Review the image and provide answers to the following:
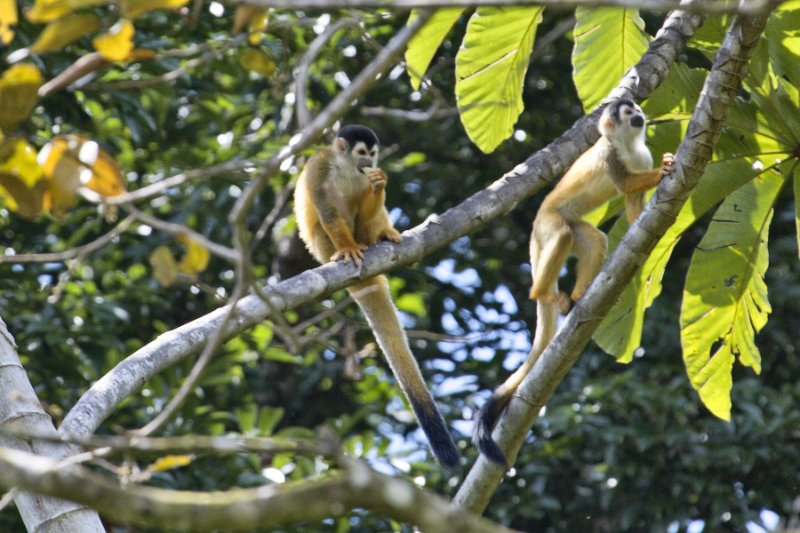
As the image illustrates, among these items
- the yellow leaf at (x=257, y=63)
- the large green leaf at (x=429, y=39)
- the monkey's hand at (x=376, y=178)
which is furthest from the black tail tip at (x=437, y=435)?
the yellow leaf at (x=257, y=63)

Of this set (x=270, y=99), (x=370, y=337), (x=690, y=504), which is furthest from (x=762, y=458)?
(x=270, y=99)

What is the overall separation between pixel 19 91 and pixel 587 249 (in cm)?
398

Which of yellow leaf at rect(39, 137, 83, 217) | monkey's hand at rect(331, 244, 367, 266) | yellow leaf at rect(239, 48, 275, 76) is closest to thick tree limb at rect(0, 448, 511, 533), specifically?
yellow leaf at rect(39, 137, 83, 217)

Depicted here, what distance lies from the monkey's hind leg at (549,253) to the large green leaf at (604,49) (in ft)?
2.45

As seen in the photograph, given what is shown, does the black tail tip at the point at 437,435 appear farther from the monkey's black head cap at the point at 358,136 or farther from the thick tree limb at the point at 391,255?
the monkey's black head cap at the point at 358,136

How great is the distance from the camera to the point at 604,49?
5.93 m

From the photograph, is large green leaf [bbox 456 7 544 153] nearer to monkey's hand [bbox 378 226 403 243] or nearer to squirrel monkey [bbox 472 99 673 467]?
squirrel monkey [bbox 472 99 673 467]

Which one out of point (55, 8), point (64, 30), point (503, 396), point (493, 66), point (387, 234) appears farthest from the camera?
point (493, 66)

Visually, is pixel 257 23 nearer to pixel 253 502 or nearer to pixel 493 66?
pixel 253 502

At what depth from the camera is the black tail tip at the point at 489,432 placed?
425cm

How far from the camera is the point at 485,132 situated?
5.70m

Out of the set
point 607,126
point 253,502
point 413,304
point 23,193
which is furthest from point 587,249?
point 253,502

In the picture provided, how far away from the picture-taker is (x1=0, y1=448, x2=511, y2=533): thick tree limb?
5.60ft

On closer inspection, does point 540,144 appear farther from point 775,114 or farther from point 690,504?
point 775,114
